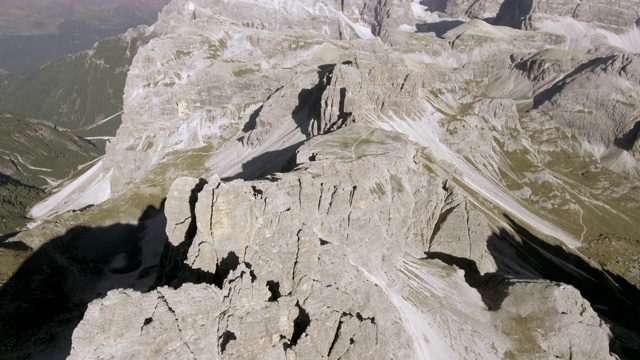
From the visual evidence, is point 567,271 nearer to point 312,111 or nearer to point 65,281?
point 312,111

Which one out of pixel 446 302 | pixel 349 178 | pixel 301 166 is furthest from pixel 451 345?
pixel 301 166

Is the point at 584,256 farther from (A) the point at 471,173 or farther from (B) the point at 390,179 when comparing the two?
(B) the point at 390,179

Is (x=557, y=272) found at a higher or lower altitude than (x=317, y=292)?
lower

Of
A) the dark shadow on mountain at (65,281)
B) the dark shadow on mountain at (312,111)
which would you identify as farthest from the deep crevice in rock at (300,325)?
the dark shadow on mountain at (312,111)

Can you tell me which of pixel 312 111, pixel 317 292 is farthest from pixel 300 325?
pixel 312 111

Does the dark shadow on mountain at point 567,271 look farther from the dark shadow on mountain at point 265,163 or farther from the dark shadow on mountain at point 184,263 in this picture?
the dark shadow on mountain at point 184,263

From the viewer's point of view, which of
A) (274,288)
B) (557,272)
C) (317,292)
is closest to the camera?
(274,288)
